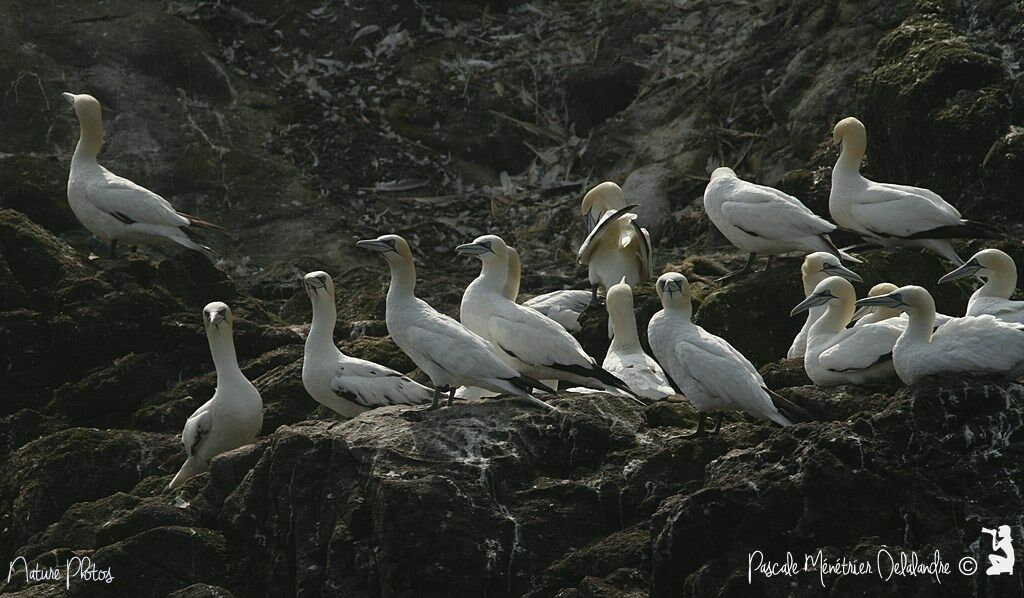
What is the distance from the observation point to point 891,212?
→ 12945 millimetres

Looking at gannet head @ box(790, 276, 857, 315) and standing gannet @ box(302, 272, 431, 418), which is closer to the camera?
gannet head @ box(790, 276, 857, 315)

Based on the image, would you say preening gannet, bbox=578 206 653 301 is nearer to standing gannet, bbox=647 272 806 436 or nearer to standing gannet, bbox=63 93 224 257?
standing gannet, bbox=63 93 224 257

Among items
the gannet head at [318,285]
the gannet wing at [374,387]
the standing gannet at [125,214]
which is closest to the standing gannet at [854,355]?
the gannet wing at [374,387]

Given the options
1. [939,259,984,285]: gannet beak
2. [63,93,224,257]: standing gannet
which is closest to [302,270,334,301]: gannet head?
[63,93,224,257]: standing gannet

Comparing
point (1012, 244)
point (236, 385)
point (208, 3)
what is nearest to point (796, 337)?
point (1012, 244)

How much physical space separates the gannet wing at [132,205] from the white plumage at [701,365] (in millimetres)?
5240

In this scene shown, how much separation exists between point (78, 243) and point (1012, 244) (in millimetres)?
9374

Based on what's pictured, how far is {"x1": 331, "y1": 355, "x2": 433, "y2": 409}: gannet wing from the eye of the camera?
11.4 metres

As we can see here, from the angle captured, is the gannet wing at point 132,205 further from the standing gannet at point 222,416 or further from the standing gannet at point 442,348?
the standing gannet at point 442,348

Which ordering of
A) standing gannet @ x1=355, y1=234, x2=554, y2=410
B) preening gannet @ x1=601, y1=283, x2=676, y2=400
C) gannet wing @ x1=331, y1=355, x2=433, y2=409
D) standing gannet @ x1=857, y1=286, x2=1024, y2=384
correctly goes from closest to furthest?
standing gannet @ x1=857, y1=286, x2=1024, y2=384 → standing gannet @ x1=355, y1=234, x2=554, y2=410 → gannet wing @ x1=331, y1=355, x2=433, y2=409 → preening gannet @ x1=601, y1=283, x2=676, y2=400

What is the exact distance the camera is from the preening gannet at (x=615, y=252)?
1469 cm

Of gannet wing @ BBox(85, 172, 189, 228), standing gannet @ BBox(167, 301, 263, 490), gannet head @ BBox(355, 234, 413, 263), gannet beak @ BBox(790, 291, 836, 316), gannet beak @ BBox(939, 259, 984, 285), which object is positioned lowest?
standing gannet @ BBox(167, 301, 263, 490)

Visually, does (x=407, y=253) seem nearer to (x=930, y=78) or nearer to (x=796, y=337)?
(x=796, y=337)

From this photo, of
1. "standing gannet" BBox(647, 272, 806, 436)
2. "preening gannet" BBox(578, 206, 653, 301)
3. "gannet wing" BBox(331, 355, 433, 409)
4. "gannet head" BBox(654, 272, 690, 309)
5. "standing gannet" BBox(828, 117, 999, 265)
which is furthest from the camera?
"preening gannet" BBox(578, 206, 653, 301)
